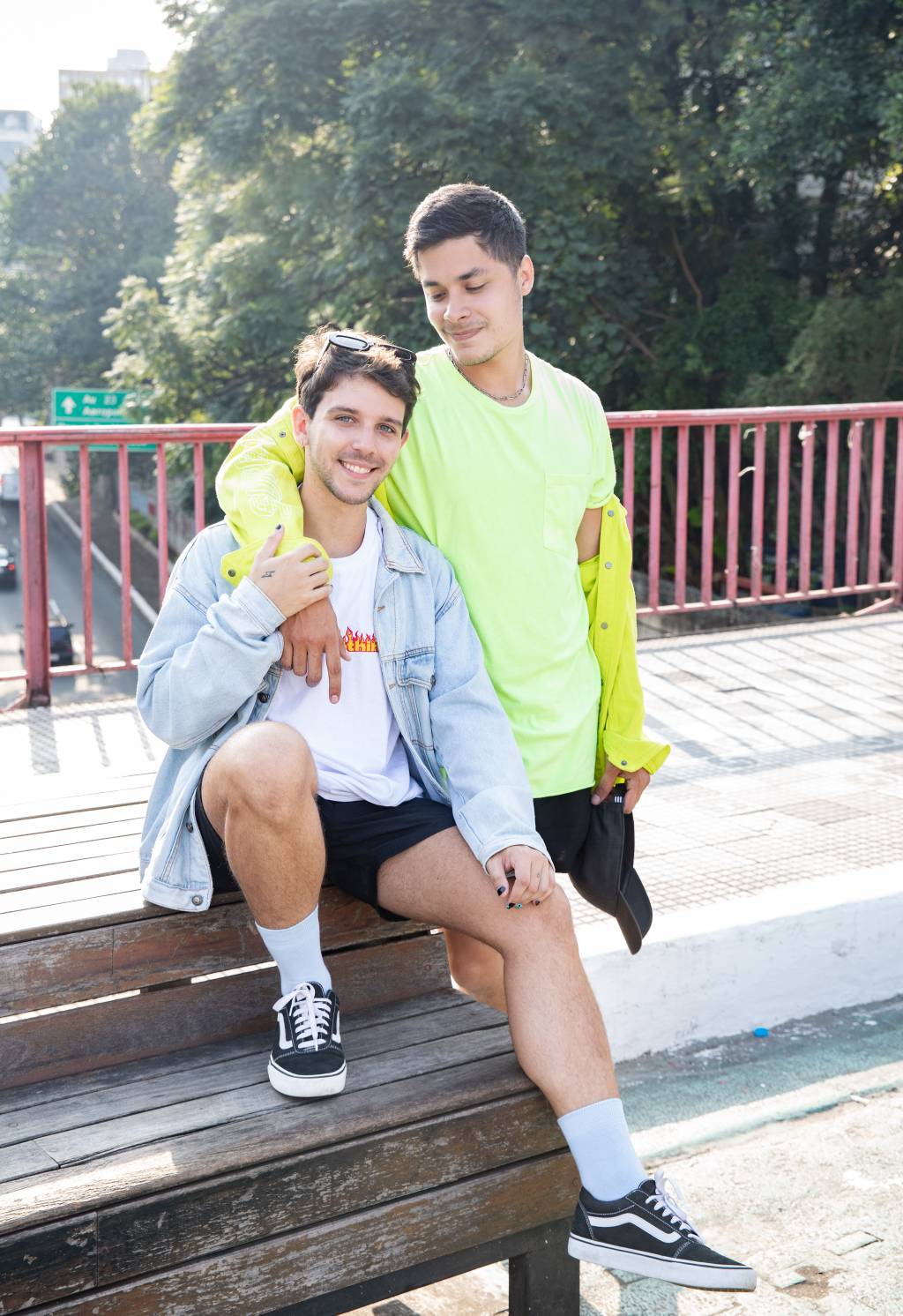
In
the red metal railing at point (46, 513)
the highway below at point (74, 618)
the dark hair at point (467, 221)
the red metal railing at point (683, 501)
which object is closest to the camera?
the dark hair at point (467, 221)

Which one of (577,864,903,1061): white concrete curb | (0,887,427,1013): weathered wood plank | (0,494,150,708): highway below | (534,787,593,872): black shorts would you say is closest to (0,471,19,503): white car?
(0,494,150,708): highway below

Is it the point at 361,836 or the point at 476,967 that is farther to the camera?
the point at 476,967

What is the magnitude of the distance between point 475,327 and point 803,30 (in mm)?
14848

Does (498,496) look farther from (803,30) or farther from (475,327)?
(803,30)

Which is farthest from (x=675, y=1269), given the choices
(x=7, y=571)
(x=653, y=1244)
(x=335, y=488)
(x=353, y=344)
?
(x=7, y=571)

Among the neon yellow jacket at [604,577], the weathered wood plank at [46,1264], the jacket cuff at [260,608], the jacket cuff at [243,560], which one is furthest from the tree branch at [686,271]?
the weathered wood plank at [46,1264]

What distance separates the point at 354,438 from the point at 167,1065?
124 cm

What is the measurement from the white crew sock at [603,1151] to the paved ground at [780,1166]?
407 mm

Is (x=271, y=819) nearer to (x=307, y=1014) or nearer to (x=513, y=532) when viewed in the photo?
(x=307, y=1014)

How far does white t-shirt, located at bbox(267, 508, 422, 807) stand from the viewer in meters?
2.61

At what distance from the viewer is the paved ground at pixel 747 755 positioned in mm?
4355

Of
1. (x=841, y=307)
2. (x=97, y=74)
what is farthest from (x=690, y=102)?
(x=97, y=74)

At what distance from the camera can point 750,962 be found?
12.6 feet

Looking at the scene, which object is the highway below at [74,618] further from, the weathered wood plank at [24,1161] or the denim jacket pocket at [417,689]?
the weathered wood plank at [24,1161]
